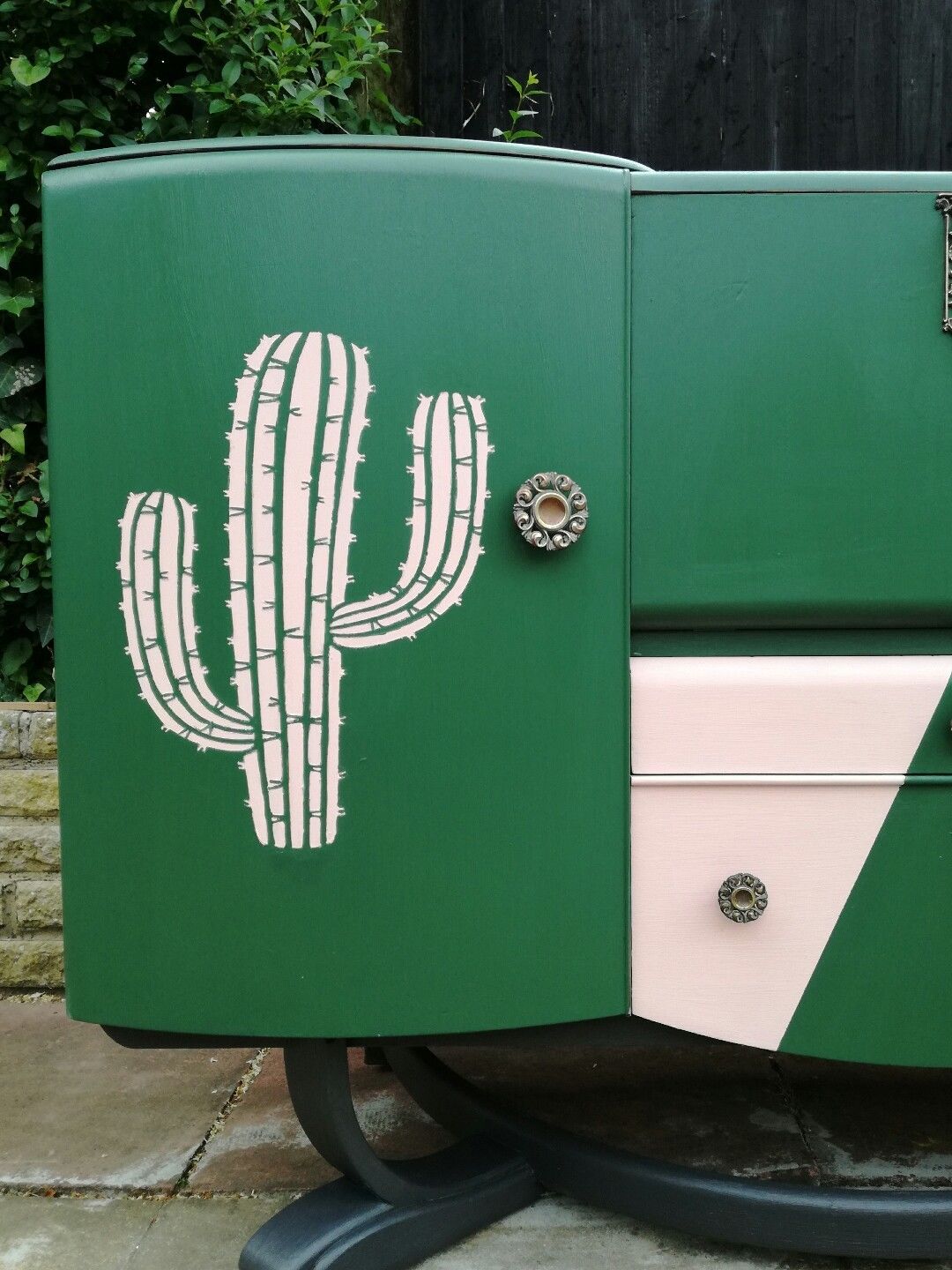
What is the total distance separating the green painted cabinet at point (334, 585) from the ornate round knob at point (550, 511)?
0.02m

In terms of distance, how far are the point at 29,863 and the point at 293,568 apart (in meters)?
1.68

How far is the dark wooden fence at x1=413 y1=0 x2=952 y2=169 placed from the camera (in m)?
2.62

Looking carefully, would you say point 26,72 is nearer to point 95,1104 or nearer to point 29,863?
point 29,863

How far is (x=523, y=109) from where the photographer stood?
2.62m

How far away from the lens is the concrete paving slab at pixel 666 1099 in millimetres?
1684

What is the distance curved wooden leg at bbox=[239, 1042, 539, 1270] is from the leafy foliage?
2082 mm

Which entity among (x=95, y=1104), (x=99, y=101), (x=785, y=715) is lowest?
(x=95, y=1104)

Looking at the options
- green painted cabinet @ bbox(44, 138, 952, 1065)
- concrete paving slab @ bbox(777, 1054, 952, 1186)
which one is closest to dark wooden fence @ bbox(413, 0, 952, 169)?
green painted cabinet @ bbox(44, 138, 952, 1065)

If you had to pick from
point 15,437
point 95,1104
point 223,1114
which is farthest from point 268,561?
point 15,437

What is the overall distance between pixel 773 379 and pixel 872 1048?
0.83 metres

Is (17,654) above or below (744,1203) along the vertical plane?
above

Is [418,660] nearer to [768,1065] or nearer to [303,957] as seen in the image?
[303,957]

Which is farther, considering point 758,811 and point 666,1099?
point 666,1099

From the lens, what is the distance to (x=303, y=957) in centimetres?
119
